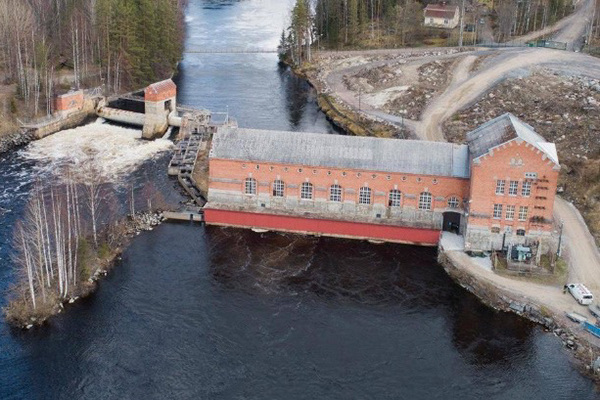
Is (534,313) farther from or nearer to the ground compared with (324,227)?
nearer to the ground

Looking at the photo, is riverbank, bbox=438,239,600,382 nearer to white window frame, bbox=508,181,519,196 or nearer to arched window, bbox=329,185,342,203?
white window frame, bbox=508,181,519,196

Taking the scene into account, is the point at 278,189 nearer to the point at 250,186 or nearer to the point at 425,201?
the point at 250,186

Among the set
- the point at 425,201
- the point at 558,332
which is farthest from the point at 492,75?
the point at 558,332

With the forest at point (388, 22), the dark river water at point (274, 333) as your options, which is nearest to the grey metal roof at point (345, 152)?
the dark river water at point (274, 333)

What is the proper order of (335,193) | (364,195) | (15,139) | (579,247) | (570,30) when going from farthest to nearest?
(570,30)
(15,139)
(335,193)
(364,195)
(579,247)

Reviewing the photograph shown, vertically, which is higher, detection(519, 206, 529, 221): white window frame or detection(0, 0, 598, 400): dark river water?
detection(519, 206, 529, 221): white window frame

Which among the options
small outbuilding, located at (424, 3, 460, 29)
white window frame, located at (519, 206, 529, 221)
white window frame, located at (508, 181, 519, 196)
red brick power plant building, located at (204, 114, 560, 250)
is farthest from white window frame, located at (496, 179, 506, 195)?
small outbuilding, located at (424, 3, 460, 29)

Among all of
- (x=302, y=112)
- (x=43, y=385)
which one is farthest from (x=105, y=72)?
(x=43, y=385)
